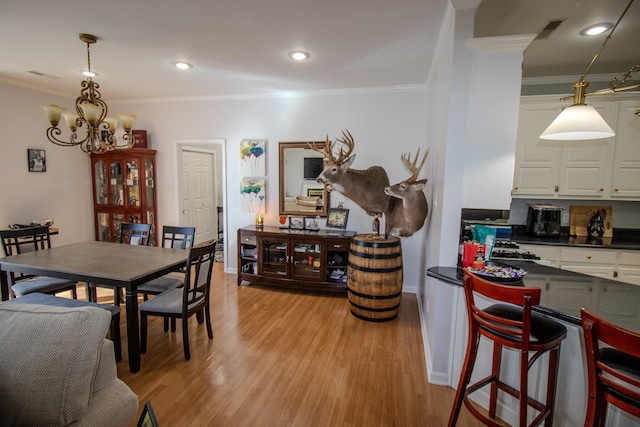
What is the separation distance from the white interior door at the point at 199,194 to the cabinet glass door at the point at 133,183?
723mm

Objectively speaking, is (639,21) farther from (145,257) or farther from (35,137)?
(35,137)

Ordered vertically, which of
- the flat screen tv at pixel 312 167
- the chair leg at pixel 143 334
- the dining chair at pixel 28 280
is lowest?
the chair leg at pixel 143 334

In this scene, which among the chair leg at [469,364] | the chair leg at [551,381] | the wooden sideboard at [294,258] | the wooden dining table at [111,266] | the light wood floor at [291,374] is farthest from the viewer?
the wooden sideboard at [294,258]

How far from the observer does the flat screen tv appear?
419cm

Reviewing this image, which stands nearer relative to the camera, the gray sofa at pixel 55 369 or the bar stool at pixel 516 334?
the gray sofa at pixel 55 369

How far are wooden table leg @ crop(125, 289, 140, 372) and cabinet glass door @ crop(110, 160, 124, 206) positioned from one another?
314 centimetres

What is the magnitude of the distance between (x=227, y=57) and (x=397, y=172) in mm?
2377

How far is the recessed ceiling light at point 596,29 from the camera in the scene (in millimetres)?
2354

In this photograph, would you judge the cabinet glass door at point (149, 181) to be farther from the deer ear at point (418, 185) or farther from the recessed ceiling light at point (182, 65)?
the deer ear at point (418, 185)

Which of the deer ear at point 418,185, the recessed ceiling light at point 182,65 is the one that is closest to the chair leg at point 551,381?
the deer ear at point 418,185

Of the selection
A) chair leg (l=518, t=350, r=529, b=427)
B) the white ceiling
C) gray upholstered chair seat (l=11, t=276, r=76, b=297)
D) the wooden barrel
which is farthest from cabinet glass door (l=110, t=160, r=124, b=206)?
chair leg (l=518, t=350, r=529, b=427)

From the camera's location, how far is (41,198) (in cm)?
423

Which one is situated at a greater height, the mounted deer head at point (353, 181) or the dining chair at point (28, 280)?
the mounted deer head at point (353, 181)

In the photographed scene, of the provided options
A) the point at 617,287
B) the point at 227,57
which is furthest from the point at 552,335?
the point at 227,57
